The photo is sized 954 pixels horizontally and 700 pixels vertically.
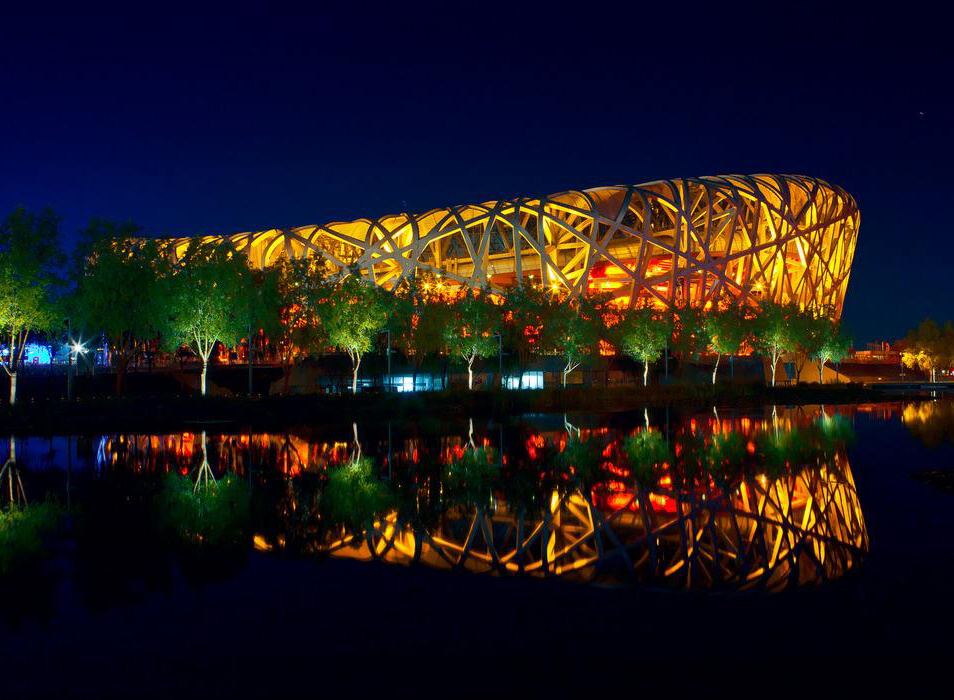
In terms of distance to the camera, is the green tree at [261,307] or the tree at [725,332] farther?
the tree at [725,332]

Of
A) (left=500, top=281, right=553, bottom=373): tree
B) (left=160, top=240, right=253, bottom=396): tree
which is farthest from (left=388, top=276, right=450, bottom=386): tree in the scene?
(left=160, top=240, right=253, bottom=396): tree

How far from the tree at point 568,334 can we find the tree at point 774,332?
13252 mm

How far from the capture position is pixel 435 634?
604 cm

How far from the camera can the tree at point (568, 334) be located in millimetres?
44000

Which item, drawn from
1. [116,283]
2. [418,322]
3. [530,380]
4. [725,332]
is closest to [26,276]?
[116,283]

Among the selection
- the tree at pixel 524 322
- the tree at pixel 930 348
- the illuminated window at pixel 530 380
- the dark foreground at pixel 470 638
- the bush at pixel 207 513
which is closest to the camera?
the dark foreground at pixel 470 638

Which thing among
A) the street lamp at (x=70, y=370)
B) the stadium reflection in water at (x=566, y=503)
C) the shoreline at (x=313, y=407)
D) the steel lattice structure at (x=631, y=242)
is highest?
the steel lattice structure at (x=631, y=242)

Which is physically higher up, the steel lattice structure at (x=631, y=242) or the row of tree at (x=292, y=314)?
the steel lattice structure at (x=631, y=242)

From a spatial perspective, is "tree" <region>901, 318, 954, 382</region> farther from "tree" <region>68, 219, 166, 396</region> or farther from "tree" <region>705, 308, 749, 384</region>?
"tree" <region>68, 219, 166, 396</region>

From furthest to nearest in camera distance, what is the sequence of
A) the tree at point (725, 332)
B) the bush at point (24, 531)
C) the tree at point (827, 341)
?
the tree at point (827, 341), the tree at point (725, 332), the bush at point (24, 531)

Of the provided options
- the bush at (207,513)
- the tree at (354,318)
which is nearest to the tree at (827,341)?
the tree at (354,318)

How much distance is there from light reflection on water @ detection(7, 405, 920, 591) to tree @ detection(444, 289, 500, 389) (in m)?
19.1

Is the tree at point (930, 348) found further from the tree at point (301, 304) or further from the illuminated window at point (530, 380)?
the tree at point (301, 304)

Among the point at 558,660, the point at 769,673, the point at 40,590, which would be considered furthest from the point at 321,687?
the point at 40,590
